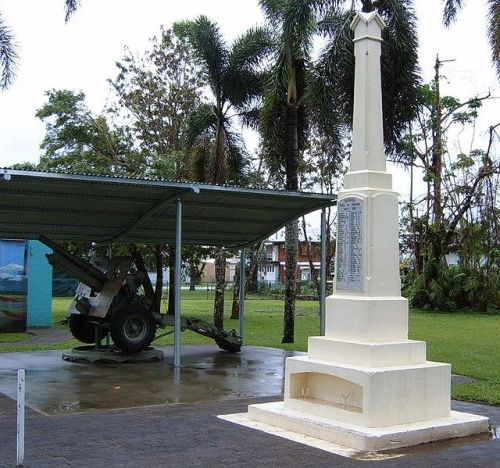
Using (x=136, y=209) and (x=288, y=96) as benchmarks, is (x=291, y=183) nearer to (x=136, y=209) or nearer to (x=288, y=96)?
(x=288, y=96)

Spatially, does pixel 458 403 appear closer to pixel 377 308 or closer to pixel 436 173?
pixel 377 308

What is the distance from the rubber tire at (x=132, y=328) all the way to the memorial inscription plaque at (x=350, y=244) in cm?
714

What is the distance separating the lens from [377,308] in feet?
27.6

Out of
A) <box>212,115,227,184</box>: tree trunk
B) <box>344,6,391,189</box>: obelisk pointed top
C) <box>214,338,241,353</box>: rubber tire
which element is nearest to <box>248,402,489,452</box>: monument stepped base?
<box>344,6,391,189</box>: obelisk pointed top

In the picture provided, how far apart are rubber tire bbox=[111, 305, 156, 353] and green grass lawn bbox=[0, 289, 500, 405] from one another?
423 centimetres

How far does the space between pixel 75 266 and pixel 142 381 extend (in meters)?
3.95

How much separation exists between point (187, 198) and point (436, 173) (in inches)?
1020

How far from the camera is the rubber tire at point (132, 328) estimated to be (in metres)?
14.9

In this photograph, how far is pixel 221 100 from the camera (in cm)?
2327

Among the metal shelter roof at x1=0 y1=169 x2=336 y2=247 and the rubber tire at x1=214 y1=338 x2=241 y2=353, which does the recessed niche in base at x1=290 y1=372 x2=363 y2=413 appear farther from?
the rubber tire at x1=214 y1=338 x2=241 y2=353

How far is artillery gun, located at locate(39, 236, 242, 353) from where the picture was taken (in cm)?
1508

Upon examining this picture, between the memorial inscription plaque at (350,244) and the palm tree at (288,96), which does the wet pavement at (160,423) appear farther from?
the palm tree at (288,96)

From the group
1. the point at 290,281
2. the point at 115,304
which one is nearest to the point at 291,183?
the point at 290,281

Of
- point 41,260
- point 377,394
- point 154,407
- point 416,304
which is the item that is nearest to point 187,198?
point 154,407
